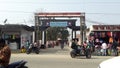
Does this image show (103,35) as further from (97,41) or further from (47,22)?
(47,22)

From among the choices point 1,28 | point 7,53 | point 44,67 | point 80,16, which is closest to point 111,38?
point 80,16

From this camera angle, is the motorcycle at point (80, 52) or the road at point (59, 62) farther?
the motorcycle at point (80, 52)

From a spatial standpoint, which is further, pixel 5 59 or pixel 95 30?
pixel 95 30

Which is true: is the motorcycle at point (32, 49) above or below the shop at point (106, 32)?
below

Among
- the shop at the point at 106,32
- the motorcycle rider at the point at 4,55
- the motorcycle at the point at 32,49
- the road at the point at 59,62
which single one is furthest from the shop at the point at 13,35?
the motorcycle rider at the point at 4,55

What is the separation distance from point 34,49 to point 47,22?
11.6 meters

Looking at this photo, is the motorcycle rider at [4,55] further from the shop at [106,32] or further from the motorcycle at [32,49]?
the shop at [106,32]

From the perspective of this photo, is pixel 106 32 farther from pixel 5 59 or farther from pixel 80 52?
pixel 5 59

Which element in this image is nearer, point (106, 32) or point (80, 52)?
point (80, 52)

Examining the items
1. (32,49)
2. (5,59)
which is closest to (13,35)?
(32,49)

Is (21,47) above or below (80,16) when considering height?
below

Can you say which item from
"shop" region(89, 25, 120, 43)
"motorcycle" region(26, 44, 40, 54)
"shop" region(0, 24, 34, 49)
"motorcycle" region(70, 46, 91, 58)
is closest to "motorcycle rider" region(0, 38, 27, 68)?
"motorcycle" region(70, 46, 91, 58)

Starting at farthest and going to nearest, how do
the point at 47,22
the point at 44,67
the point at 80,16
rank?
1. the point at 47,22
2. the point at 80,16
3. the point at 44,67

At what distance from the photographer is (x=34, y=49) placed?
38.2 m
